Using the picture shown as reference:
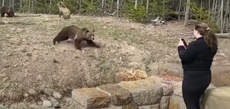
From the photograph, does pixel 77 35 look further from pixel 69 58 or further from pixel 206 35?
pixel 206 35

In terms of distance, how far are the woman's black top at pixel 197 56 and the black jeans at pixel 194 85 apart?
6 cm

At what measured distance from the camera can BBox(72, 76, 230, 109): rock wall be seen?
14.6 ft

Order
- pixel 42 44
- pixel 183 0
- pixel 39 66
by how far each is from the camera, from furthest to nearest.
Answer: pixel 183 0 < pixel 42 44 < pixel 39 66

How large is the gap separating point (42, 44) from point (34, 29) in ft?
5.66

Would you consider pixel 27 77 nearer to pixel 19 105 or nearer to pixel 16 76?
pixel 16 76

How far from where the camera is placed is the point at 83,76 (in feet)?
21.9

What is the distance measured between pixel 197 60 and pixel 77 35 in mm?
3966

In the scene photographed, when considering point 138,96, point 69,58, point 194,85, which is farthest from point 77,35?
point 194,85

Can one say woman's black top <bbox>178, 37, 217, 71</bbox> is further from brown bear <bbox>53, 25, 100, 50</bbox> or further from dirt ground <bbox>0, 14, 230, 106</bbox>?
brown bear <bbox>53, 25, 100, 50</bbox>

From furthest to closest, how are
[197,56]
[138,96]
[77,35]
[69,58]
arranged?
[77,35]
[69,58]
[138,96]
[197,56]

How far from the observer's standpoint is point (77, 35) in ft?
25.4

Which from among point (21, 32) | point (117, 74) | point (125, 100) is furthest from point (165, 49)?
point (125, 100)

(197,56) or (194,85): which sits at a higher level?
(197,56)

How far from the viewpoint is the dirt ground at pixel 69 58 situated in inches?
245
